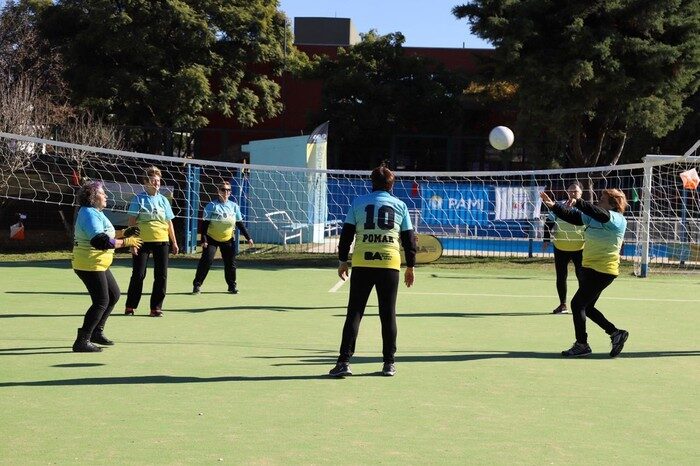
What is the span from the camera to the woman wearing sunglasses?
15.2 meters

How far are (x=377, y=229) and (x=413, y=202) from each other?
15.9 metres

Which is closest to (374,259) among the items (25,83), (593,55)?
(593,55)

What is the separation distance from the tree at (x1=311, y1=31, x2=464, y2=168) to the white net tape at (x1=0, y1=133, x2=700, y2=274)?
7.30 meters

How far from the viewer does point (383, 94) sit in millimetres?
34031

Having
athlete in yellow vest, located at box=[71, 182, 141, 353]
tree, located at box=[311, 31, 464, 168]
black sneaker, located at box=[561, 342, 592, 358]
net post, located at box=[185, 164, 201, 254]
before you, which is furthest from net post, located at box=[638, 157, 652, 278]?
tree, located at box=[311, 31, 464, 168]

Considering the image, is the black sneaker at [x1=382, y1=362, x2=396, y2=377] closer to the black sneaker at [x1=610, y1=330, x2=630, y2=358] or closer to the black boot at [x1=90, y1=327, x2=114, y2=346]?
the black sneaker at [x1=610, y1=330, x2=630, y2=358]

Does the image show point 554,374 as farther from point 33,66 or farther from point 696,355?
point 33,66

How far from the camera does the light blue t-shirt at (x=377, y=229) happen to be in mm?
8680

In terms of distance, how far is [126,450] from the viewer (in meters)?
6.14

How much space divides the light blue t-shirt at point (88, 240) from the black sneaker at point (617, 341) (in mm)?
5369

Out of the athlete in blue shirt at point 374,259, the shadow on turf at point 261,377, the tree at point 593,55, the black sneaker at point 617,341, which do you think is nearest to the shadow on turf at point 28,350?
the shadow on turf at point 261,377

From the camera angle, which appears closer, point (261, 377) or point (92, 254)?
point (261, 377)

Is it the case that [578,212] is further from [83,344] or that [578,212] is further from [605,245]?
[83,344]

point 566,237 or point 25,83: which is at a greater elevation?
point 25,83
